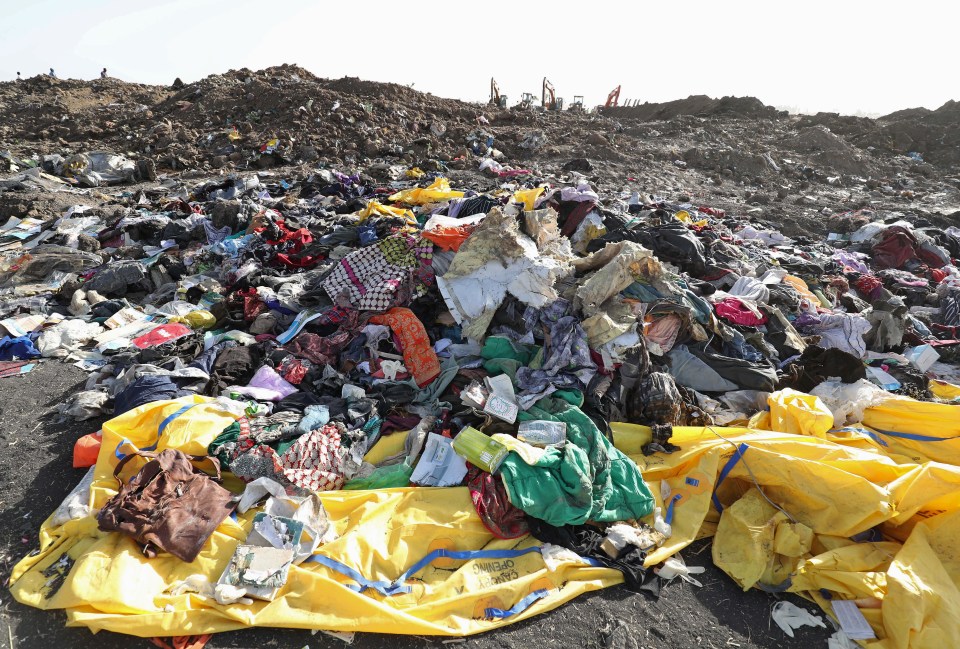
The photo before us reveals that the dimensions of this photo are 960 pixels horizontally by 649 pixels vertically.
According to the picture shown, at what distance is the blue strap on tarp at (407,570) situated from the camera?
241 centimetres

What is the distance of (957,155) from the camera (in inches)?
581

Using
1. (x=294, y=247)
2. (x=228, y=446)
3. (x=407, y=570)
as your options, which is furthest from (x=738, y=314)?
(x=294, y=247)

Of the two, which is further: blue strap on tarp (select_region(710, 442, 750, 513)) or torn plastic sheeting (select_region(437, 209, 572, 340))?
torn plastic sheeting (select_region(437, 209, 572, 340))

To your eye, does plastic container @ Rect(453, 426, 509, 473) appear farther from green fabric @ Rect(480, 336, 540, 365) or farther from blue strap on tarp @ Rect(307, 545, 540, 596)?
green fabric @ Rect(480, 336, 540, 365)

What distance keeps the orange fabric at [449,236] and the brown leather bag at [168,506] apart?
2.65 m

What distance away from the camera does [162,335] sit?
4488 millimetres

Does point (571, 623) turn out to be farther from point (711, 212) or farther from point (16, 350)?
point (711, 212)

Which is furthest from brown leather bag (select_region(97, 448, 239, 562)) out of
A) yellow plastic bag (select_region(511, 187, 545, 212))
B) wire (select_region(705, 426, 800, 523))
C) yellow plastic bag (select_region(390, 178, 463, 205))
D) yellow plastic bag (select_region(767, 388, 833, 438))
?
yellow plastic bag (select_region(390, 178, 463, 205))

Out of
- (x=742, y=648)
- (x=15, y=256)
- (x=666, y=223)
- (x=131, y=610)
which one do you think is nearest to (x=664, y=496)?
(x=742, y=648)

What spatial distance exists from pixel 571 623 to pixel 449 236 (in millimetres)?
3250

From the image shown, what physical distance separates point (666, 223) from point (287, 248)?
455 centimetres

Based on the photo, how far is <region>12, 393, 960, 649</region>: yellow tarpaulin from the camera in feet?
7.32

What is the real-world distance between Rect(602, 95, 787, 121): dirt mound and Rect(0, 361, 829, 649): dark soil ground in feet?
70.5

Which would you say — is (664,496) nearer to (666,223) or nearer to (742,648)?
Answer: (742,648)
